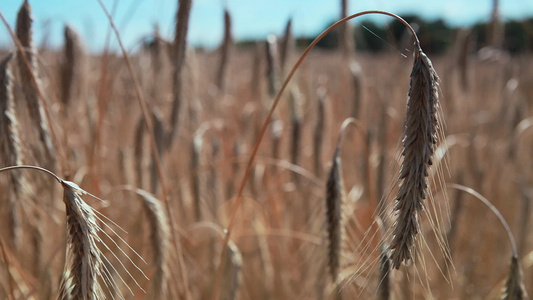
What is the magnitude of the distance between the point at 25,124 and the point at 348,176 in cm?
137

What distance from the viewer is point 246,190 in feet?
6.36

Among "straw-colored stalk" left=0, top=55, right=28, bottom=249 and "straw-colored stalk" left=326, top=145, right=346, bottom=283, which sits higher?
Result: "straw-colored stalk" left=0, top=55, right=28, bottom=249

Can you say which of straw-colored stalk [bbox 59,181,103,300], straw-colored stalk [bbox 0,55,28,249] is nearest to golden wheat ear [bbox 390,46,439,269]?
straw-colored stalk [bbox 59,181,103,300]

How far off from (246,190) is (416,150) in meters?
1.43

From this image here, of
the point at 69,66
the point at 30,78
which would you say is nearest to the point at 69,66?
the point at 69,66

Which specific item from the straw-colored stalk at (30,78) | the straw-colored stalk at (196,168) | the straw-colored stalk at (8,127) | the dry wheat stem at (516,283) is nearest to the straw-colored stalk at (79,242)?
the straw-colored stalk at (8,127)

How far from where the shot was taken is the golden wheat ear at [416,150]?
533 millimetres

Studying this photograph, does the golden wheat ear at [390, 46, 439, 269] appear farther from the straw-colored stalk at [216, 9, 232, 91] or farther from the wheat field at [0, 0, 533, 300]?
the straw-colored stalk at [216, 9, 232, 91]

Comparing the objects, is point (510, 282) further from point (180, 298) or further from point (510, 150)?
point (510, 150)

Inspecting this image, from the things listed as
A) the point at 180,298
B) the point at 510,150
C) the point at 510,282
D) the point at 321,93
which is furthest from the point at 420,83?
the point at 510,150

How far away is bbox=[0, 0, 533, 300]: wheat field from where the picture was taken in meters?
0.61

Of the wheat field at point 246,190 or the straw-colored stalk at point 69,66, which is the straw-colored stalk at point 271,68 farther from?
the straw-colored stalk at point 69,66

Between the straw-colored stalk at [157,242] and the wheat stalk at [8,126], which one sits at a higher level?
the wheat stalk at [8,126]

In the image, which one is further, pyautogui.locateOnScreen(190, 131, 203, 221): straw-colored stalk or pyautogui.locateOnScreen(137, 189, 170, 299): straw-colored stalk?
pyautogui.locateOnScreen(190, 131, 203, 221): straw-colored stalk
